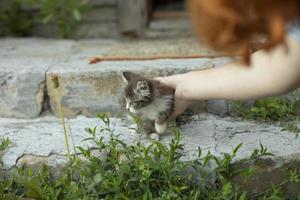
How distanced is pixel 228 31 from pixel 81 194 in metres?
1.28

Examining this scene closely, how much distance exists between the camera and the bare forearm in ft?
5.75

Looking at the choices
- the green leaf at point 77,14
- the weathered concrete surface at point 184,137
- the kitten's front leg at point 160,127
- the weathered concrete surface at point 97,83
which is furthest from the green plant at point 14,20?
the kitten's front leg at point 160,127

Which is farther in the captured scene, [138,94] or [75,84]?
[75,84]

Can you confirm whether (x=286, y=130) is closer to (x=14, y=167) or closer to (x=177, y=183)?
(x=177, y=183)

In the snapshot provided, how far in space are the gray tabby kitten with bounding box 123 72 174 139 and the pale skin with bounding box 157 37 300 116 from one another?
0.10 m

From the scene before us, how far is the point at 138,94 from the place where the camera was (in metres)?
2.54

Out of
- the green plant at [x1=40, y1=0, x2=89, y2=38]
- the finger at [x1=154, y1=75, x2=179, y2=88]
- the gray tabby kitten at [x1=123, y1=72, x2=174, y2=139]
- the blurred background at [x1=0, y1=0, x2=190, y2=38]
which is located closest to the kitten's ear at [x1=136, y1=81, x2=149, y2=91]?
the gray tabby kitten at [x1=123, y1=72, x2=174, y2=139]

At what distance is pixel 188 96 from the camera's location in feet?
7.75

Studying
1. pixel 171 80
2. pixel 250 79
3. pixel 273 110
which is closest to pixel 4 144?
pixel 171 80

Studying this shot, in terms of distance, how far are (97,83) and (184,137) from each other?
66 centimetres

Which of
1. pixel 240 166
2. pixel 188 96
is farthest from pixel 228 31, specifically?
pixel 240 166

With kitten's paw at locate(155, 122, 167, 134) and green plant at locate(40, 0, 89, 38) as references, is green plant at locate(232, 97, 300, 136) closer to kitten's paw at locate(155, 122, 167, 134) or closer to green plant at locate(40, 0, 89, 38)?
kitten's paw at locate(155, 122, 167, 134)

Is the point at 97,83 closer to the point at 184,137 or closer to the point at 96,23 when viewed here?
the point at 184,137

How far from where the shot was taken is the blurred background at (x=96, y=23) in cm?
421
